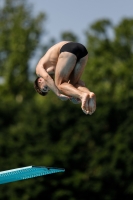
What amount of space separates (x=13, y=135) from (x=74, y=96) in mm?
19465

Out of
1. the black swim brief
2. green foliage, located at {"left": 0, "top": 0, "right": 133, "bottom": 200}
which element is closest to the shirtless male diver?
the black swim brief

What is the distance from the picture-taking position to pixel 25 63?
42625 mm

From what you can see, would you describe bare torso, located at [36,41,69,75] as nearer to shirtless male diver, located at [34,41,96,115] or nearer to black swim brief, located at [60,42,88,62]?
shirtless male diver, located at [34,41,96,115]

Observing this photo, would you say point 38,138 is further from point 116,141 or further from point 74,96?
point 74,96

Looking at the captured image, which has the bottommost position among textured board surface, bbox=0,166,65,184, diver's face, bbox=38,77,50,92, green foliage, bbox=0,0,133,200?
green foliage, bbox=0,0,133,200

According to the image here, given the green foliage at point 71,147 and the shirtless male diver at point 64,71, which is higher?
the shirtless male diver at point 64,71

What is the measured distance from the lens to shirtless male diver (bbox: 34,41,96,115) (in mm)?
11754

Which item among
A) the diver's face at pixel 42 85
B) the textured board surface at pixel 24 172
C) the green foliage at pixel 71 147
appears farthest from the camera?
the green foliage at pixel 71 147

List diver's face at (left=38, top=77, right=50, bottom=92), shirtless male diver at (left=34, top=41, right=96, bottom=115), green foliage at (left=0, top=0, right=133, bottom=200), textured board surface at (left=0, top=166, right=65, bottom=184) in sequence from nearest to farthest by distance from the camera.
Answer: textured board surface at (left=0, top=166, right=65, bottom=184) < shirtless male diver at (left=34, top=41, right=96, bottom=115) < diver's face at (left=38, top=77, right=50, bottom=92) < green foliage at (left=0, top=0, right=133, bottom=200)

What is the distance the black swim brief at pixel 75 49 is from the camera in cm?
1185

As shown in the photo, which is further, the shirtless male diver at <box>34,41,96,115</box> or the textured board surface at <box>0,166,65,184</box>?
the shirtless male diver at <box>34,41,96,115</box>

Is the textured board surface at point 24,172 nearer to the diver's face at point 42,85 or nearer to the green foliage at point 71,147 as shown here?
the diver's face at point 42,85

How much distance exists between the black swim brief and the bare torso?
157mm

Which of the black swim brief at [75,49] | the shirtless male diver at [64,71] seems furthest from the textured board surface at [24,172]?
the black swim brief at [75,49]
